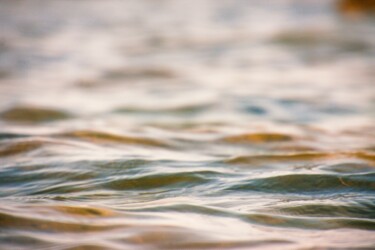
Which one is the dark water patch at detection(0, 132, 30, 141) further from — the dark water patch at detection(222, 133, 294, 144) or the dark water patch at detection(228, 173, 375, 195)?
the dark water patch at detection(228, 173, 375, 195)

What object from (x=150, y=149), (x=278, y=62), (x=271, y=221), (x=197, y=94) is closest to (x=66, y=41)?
(x=278, y=62)

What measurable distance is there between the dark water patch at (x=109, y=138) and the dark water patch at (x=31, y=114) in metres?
0.62

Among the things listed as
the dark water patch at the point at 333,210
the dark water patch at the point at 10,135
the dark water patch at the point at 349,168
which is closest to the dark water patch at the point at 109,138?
the dark water patch at the point at 10,135

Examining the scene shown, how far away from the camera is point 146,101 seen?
4.71m

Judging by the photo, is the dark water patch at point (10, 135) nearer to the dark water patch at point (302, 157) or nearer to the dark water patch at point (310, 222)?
the dark water patch at point (302, 157)

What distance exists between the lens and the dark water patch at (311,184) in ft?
7.79

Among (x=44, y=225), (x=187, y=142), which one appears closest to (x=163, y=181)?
(x=44, y=225)

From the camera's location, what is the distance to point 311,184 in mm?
2438

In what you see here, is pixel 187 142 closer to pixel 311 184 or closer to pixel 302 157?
pixel 302 157

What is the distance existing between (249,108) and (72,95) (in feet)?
5.40

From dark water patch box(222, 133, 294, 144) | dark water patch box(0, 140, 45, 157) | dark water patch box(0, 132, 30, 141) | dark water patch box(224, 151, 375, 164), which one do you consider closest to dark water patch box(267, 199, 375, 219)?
dark water patch box(224, 151, 375, 164)

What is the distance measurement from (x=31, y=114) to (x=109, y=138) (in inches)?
41.2

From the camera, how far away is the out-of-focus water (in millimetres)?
1982

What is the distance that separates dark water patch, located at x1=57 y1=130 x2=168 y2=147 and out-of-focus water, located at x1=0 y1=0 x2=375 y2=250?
0.04 feet
